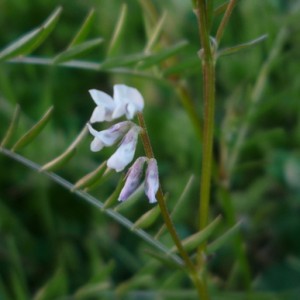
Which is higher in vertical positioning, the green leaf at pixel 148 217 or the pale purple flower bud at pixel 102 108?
the pale purple flower bud at pixel 102 108

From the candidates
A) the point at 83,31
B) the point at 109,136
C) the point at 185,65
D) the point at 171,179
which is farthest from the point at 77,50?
Answer: the point at 171,179

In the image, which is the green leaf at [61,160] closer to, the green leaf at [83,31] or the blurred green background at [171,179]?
the green leaf at [83,31]

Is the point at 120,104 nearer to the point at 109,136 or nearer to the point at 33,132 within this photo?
the point at 109,136

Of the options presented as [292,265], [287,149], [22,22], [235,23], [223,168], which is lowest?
[292,265]

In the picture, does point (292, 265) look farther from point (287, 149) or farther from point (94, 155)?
point (94, 155)

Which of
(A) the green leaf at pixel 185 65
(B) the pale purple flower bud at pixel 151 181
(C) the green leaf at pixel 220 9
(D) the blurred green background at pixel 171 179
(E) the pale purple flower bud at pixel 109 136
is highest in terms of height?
(C) the green leaf at pixel 220 9

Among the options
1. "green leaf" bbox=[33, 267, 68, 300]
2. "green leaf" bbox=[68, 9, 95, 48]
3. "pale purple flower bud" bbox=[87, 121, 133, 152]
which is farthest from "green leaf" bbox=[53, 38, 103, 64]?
"green leaf" bbox=[33, 267, 68, 300]

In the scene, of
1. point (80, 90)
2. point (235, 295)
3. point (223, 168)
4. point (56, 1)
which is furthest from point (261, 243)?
point (56, 1)

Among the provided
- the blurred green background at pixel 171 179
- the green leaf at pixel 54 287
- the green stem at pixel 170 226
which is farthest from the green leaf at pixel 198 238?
the blurred green background at pixel 171 179
